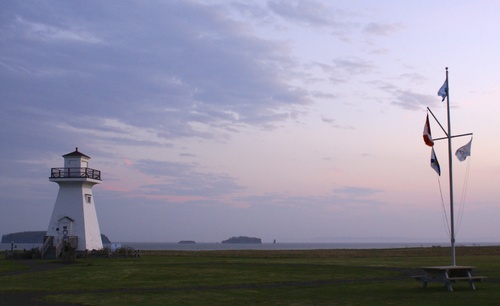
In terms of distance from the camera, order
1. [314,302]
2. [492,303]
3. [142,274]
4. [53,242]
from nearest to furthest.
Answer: [492,303] → [314,302] → [142,274] → [53,242]

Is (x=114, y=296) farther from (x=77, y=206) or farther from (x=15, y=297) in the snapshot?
(x=77, y=206)

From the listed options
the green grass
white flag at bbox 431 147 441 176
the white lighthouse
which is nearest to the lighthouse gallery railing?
the white lighthouse

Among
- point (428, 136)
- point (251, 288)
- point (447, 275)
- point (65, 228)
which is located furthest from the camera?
point (65, 228)

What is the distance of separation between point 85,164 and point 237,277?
3073 cm

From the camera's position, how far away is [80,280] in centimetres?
2641

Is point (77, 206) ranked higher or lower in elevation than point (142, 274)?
higher

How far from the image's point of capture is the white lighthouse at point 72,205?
52.0m

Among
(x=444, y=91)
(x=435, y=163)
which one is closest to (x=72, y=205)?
(x=435, y=163)

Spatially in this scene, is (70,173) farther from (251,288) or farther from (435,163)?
(435,163)

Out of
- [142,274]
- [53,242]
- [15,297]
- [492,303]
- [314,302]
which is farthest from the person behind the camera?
[53,242]

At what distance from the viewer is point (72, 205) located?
52.5 meters

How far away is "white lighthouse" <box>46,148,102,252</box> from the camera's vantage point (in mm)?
52031

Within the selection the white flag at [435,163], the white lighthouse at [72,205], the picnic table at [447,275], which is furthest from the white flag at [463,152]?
the white lighthouse at [72,205]

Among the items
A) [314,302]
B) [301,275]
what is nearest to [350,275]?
[301,275]
